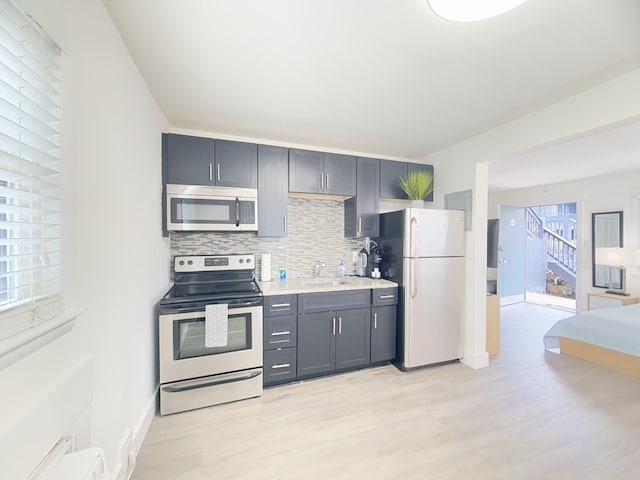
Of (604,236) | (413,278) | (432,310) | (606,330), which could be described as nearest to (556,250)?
(604,236)

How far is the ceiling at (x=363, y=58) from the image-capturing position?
1251 millimetres

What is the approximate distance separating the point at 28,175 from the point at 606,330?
14.9 feet

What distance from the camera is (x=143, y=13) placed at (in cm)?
126

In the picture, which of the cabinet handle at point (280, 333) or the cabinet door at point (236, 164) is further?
the cabinet door at point (236, 164)

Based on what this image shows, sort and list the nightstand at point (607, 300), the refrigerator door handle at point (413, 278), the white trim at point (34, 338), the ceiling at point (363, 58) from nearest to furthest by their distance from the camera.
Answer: the white trim at point (34, 338) < the ceiling at point (363, 58) < the refrigerator door handle at point (413, 278) < the nightstand at point (607, 300)

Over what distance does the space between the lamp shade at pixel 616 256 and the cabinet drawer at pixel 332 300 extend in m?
4.23

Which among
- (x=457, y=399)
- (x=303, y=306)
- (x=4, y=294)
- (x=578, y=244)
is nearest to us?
(x=4, y=294)

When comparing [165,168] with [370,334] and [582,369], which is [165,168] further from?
[582,369]

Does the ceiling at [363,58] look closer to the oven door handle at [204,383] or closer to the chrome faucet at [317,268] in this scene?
the chrome faucet at [317,268]

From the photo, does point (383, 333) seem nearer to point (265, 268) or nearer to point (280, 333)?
point (280, 333)

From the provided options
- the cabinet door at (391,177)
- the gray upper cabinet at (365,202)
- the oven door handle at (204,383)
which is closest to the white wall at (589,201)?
the cabinet door at (391,177)

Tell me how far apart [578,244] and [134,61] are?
6795mm

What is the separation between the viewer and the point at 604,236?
4508 millimetres

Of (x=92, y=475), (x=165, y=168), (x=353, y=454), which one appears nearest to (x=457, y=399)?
(x=353, y=454)
